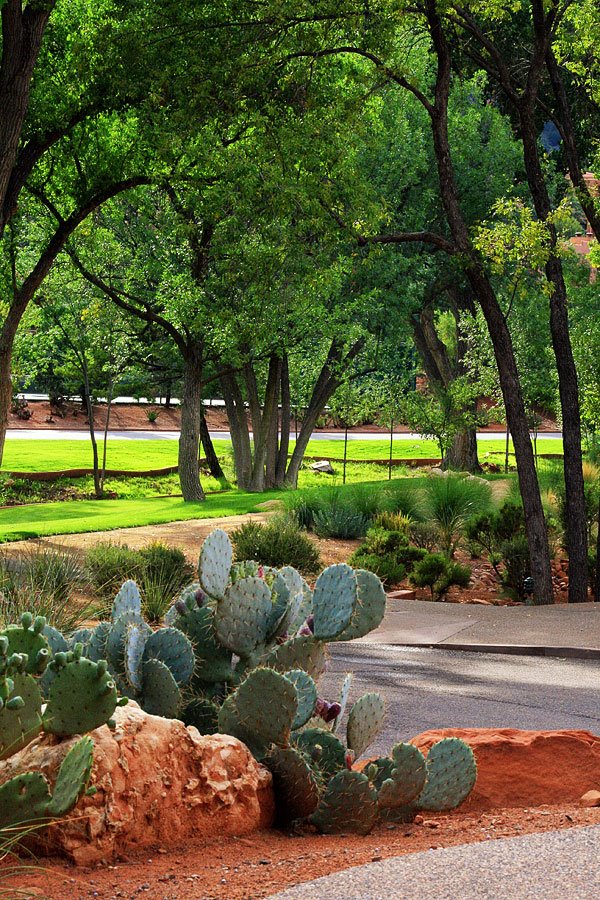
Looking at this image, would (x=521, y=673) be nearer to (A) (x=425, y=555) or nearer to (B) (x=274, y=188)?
(A) (x=425, y=555)

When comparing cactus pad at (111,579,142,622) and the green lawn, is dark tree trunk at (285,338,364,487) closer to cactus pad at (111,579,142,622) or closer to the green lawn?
the green lawn

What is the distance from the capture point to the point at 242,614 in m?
6.23

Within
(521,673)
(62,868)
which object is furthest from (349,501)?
(62,868)

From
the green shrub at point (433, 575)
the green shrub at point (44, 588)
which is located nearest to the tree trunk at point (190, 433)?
the green shrub at point (433, 575)

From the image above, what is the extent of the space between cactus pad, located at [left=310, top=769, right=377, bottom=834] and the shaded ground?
6 centimetres

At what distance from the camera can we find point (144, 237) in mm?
29844

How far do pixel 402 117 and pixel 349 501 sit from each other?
15.6 m

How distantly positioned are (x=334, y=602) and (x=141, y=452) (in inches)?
1592

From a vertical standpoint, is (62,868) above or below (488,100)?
below

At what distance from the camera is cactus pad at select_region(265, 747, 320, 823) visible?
5559 millimetres

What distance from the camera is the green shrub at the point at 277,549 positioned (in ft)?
57.8

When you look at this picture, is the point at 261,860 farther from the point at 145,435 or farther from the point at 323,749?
the point at 145,435

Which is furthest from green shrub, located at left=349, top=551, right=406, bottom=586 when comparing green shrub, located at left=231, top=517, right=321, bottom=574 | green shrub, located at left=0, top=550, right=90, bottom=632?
green shrub, located at left=0, top=550, right=90, bottom=632

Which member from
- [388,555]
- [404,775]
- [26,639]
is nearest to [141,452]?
[388,555]
